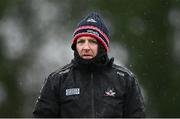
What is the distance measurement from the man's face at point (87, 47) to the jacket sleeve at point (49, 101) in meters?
0.31

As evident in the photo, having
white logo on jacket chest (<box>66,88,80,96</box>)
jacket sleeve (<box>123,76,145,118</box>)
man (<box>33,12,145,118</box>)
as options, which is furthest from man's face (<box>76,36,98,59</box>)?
jacket sleeve (<box>123,76,145,118</box>)

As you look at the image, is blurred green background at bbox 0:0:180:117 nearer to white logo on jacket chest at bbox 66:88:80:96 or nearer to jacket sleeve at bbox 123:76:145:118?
jacket sleeve at bbox 123:76:145:118

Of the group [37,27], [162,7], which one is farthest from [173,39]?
[37,27]

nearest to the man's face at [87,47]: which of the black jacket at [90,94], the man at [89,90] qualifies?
the man at [89,90]

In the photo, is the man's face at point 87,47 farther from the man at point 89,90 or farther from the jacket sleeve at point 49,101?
the jacket sleeve at point 49,101

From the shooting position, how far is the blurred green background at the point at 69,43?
2691 cm

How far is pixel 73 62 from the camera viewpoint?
8.43 metres

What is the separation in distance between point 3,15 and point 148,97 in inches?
216

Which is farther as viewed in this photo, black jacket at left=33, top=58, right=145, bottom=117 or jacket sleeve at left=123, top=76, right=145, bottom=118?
jacket sleeve at left=123, top=76, right=145, bottom=118

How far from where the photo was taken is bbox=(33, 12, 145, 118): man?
8266 mm

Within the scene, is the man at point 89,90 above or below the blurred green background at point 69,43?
below

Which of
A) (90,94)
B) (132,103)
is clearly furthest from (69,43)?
(90,94)

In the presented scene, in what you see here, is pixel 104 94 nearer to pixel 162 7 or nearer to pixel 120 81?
pixel 120 81

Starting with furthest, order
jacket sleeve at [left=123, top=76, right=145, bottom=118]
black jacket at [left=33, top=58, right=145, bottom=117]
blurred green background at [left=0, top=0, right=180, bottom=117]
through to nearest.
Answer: blurred green background at [left=0, top=0, right=180, bottom=117] < jacket sleeve at [left=123, top=76, right=145, bottom=118] < black jacket at [left=33, top=58, right=145, bottom=117]
